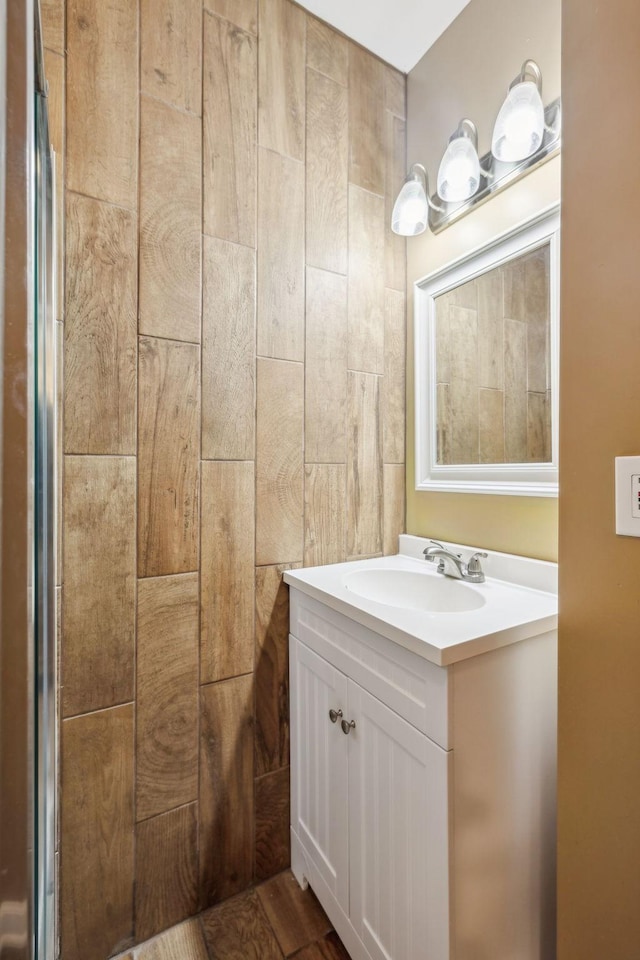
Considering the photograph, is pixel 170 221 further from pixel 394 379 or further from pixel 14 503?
pixel 14 503

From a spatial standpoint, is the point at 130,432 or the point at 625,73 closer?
the point at 625,73

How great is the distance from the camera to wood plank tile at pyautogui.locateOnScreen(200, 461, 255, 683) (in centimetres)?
121

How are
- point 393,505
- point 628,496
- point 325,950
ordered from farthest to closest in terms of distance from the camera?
point 393,505, point 325,950, point 628,496

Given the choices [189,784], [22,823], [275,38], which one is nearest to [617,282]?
[22,823]

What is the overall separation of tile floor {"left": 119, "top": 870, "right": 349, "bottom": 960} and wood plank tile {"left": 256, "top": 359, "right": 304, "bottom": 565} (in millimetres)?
953

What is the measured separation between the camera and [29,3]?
0.39 metres

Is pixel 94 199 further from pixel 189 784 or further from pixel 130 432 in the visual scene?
pixel 189 784

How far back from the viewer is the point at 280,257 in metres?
1.33

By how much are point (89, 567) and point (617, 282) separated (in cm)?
121

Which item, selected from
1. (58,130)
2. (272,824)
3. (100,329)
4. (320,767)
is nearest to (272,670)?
(320,767)

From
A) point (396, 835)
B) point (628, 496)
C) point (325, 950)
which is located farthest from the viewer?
point (325, 950)

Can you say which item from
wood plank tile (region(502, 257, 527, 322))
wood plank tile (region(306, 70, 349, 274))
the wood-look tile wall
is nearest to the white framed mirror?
wood plank tile (region(502, 257, 527, 322))

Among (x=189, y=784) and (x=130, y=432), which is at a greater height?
(x=130, y=432)

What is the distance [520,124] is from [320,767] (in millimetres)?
1741
